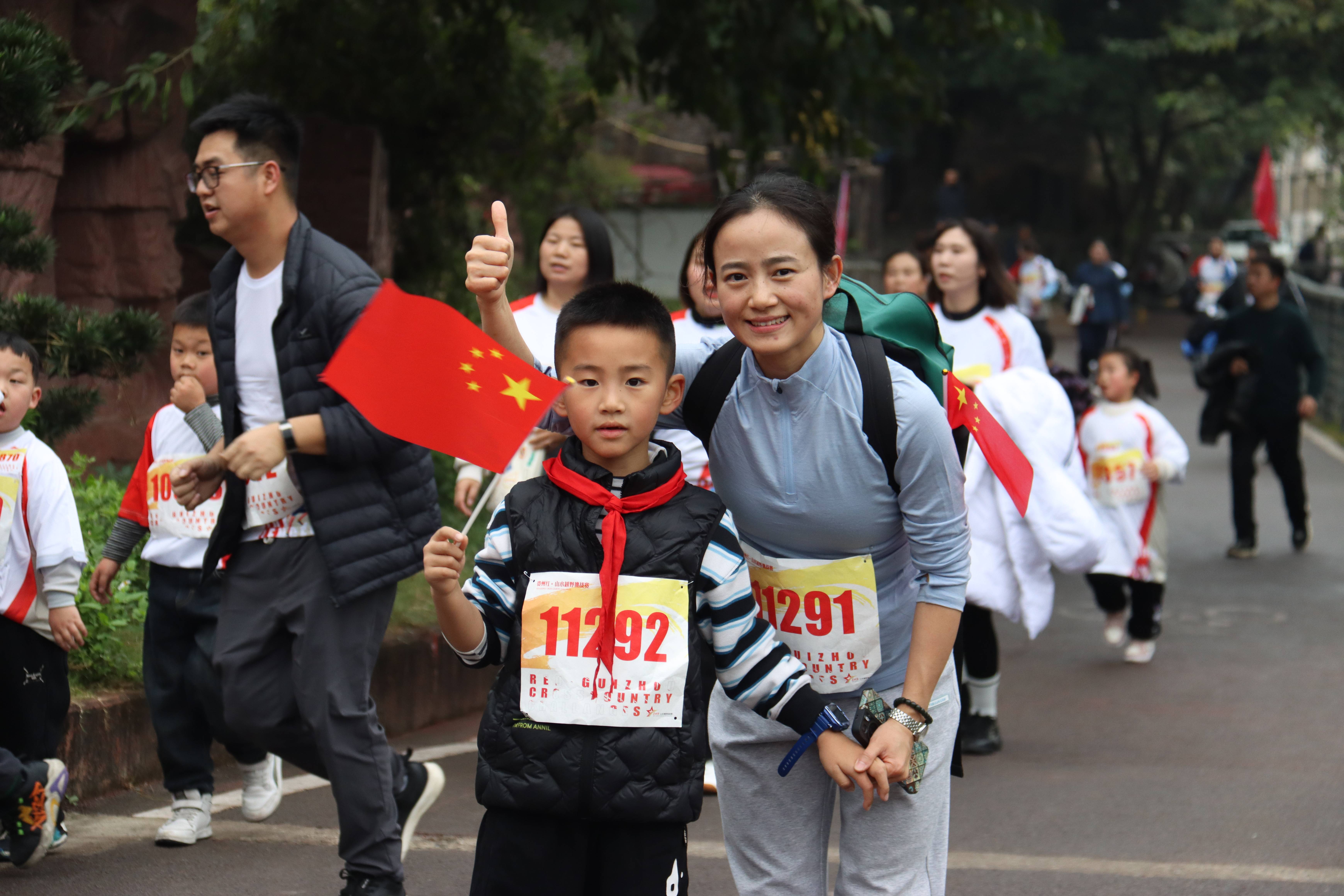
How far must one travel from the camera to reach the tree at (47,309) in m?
4.44

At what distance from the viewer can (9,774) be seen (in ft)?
13.1

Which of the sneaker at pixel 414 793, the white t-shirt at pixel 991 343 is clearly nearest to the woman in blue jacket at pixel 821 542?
the sneaker at pixel 414 793

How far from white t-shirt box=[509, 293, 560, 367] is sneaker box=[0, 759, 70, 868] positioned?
2001 millimetres

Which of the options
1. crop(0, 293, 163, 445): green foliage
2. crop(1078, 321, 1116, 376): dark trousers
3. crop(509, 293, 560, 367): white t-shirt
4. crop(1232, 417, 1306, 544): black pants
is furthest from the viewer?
crop(1078, 321, 1116, 376): dark trousers

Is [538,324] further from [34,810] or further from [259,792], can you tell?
[34,810]

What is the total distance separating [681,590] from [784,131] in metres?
7.98

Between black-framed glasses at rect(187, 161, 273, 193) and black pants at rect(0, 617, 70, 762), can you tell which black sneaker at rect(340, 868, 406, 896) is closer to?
black pants at rect(0, 617, 70, 762)

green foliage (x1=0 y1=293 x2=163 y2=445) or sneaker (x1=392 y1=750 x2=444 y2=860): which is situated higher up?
green foliage (x1=0 y1=293 x2=163 y2=445)

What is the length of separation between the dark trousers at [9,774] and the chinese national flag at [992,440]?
2546 mm

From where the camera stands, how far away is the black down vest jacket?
270 cm

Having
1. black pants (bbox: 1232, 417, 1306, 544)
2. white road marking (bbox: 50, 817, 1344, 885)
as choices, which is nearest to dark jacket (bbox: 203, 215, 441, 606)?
white road marking (bbox: 50, 817, 1344, 885)

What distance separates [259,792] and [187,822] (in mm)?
295

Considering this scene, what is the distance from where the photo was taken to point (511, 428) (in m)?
2.71

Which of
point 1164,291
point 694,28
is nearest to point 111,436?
point 694,28
